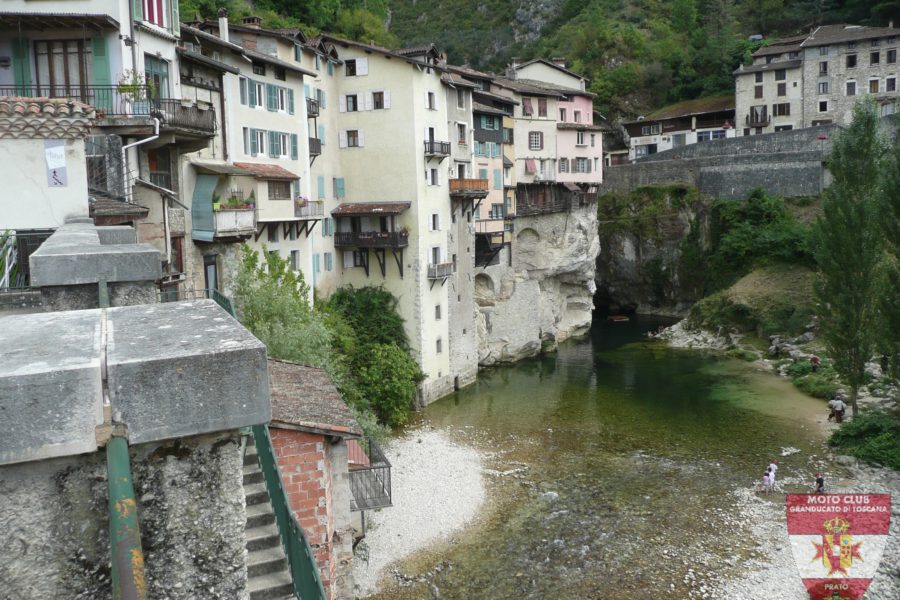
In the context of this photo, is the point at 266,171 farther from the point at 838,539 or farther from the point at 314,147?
the point at 838,539

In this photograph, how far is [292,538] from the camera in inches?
307

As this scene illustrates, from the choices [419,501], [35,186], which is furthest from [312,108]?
[35,186]

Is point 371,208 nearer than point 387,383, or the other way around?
point 387,383

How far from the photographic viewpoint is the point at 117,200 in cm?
1703

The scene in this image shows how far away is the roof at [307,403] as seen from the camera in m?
13.4

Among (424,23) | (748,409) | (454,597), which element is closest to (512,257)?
(748,409)

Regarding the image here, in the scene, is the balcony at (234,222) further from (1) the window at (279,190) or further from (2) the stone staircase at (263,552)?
(2) the stone staircase at (263,552)

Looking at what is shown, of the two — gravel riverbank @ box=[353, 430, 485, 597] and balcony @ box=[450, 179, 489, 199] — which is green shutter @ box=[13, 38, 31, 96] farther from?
balcony @ box=[450, 179, 489, 199]

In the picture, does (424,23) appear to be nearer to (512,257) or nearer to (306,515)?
(512,257)

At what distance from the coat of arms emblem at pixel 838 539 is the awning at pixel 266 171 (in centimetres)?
2251

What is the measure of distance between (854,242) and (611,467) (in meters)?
15.9

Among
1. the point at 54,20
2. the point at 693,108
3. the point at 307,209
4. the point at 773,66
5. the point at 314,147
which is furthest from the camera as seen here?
the point at 693,108

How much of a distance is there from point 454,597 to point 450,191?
2673cm

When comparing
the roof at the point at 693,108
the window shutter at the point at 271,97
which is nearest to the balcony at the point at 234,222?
the window shutter at the point at 271,97
